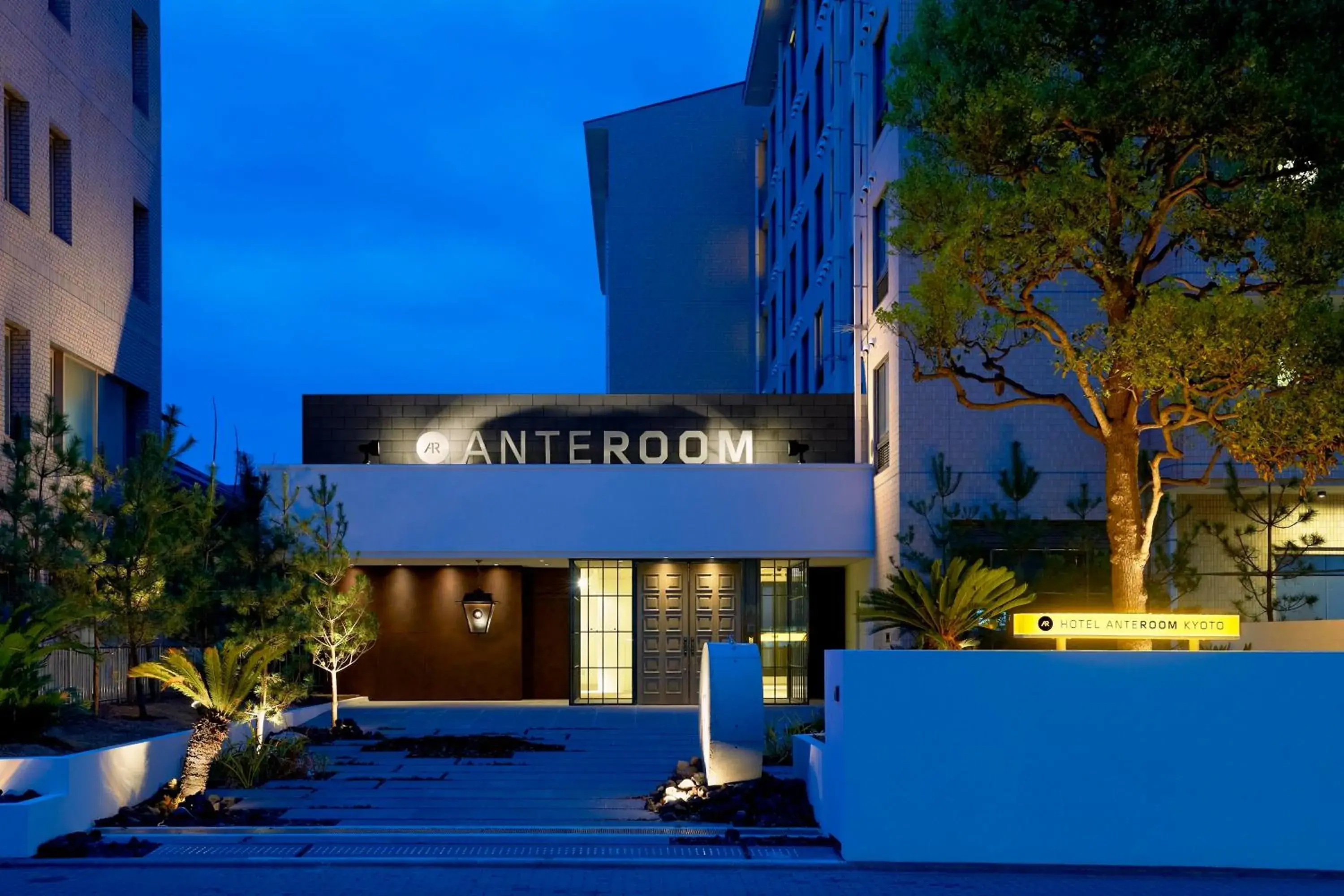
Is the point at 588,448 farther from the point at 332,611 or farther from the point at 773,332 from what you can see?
the point at 773,332

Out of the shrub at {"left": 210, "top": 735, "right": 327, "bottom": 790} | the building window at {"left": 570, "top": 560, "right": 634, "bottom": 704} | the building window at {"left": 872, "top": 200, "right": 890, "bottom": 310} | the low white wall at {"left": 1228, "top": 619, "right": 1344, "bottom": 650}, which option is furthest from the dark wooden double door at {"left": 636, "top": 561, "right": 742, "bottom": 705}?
the shrub at {"left": 210, "top": 735, "right": 327, "bottom": 790}

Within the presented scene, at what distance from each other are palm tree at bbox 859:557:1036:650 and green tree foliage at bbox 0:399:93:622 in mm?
8470

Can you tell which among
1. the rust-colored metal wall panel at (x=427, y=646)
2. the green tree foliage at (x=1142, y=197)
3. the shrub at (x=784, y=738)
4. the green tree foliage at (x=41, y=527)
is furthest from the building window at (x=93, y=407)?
the green tree foliage at (x=1142, y=197)

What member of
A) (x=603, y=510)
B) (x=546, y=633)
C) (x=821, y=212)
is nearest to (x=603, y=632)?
(x=603, y=510)

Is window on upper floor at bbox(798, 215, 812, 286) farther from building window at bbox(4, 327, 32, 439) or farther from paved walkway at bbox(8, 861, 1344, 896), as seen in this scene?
paved walkway at bbox(8, 861, 1344, 896)

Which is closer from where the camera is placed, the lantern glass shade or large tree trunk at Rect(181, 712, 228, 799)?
large tree trunk at Rect(181, 712, 228, 799)

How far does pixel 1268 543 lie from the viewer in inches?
923

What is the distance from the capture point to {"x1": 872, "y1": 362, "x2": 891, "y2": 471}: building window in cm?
2531

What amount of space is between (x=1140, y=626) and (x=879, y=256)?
14228 millimetres

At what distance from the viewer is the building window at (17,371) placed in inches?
834

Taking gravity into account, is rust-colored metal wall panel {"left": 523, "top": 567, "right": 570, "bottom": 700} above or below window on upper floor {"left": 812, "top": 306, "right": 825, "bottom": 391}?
below

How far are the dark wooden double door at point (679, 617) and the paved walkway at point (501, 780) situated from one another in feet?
11.9

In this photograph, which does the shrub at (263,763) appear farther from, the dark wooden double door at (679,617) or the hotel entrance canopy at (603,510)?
the dark wooden double door at (679,617)

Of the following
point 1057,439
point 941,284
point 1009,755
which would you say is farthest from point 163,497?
point 1057,439
